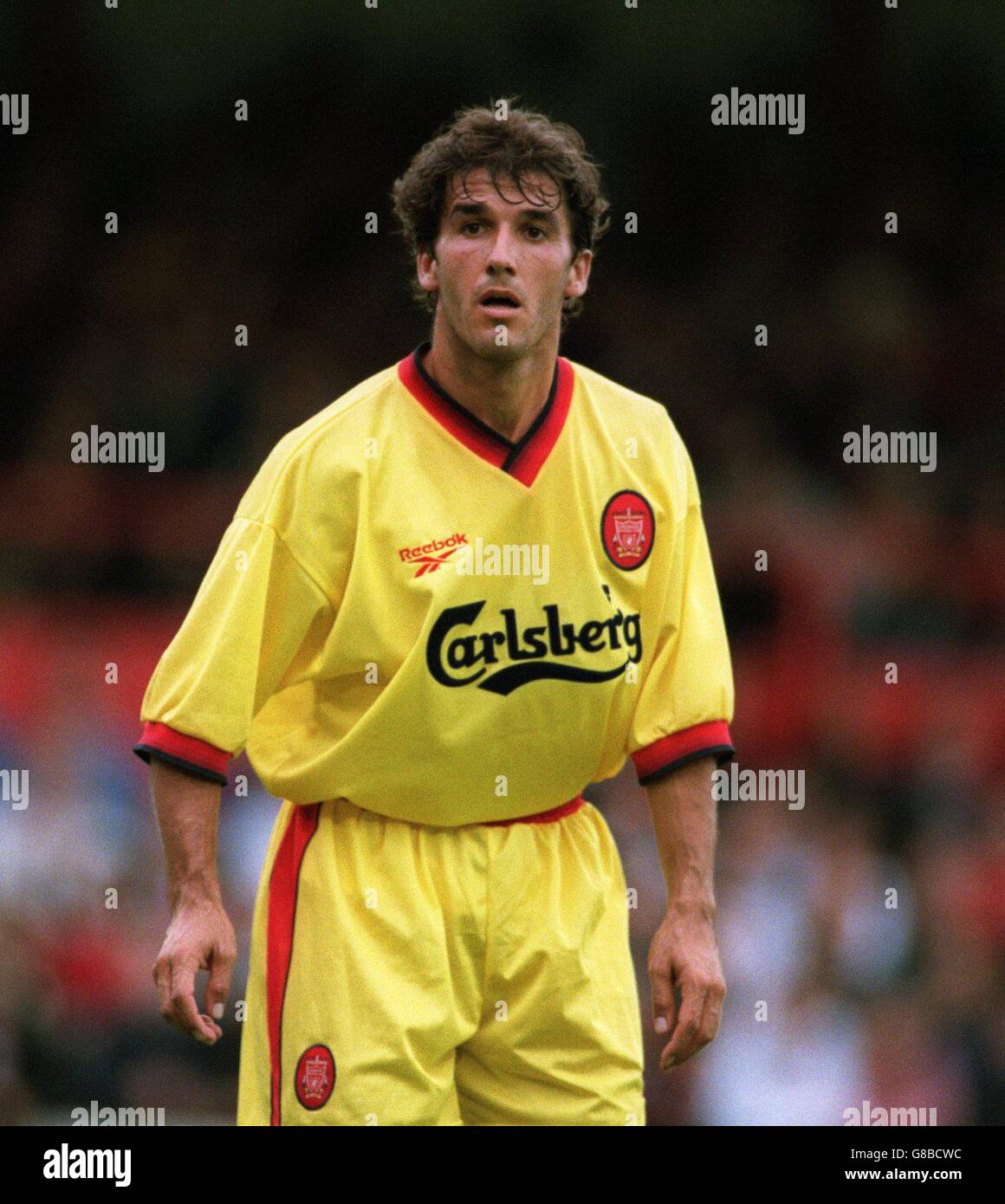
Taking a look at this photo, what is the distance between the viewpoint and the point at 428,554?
3.67 m

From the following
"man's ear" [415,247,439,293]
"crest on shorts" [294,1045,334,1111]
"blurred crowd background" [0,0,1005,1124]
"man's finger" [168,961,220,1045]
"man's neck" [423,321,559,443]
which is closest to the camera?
"man's finger" [168,961,220,1045]

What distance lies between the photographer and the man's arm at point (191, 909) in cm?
349

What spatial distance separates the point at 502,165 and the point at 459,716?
1.01m

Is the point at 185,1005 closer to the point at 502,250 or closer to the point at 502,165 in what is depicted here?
the point at 502,250

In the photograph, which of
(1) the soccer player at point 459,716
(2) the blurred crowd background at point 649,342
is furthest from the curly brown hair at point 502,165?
(2) the blurred crowd background at point 649,342

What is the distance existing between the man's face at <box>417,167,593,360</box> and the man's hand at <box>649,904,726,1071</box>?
1.07 meters

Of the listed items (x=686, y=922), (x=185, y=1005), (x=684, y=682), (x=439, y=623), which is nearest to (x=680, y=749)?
(x=684, y=682)

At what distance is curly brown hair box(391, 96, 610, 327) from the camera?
12.5ft

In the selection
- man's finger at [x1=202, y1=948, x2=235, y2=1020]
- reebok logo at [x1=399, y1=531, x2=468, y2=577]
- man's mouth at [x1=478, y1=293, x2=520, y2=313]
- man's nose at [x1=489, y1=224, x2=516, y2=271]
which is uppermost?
man's nose at [x1=489, y1=224, x2=516, y2=271]

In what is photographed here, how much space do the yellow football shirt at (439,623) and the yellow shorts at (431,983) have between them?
86 mm

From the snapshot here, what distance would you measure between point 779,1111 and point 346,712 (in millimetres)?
3064

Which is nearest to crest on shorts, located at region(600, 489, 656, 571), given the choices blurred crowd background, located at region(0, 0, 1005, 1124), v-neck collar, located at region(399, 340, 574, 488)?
v-neck collar, located at region(399, 340, 574, 488)

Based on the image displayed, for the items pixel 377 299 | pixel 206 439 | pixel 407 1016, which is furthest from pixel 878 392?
pixel 407 1016

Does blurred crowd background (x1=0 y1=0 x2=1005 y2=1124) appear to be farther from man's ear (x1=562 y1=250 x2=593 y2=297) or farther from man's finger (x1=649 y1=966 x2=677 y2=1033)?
man's ear (x1=562 y1=250 x2=593 y2=297)
